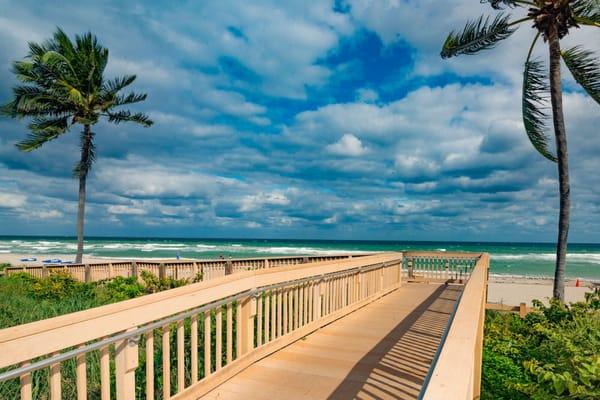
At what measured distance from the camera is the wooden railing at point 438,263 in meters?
14.4

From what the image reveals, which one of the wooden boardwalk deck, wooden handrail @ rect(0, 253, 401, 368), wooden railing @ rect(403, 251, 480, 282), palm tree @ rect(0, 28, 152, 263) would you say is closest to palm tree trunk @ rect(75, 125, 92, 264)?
palm tree @ rect(0, 28, 152, 263)

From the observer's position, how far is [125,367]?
2.88 meters

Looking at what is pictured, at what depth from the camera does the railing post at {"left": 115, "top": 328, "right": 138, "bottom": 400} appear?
112 inches

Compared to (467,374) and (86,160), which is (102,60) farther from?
(467,374)

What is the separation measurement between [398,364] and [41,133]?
59.9ft

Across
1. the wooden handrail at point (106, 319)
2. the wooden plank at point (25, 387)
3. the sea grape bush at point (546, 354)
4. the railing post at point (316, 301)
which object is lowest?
the sea grape bush at point (546, 354)

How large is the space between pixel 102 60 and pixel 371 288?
52.0 feet

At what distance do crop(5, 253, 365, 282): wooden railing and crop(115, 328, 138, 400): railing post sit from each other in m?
10.5

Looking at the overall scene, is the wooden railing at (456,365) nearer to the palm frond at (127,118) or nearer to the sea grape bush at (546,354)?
the sea grape bush at (546,354)

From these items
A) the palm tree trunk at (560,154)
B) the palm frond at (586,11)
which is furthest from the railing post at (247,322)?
the palm frond at (586,11)

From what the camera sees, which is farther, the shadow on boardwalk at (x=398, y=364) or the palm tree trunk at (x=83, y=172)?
the palm tree trunk at (x=83, y=172)

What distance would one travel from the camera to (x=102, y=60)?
18438 millimetres

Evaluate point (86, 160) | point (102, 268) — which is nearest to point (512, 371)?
point (102, 268)

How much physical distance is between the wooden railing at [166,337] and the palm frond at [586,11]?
7920 mm
